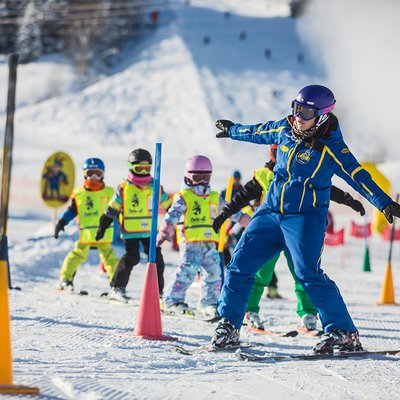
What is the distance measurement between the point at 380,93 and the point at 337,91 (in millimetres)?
4024

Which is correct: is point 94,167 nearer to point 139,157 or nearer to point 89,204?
point 89,204

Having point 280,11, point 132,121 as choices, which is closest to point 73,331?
point 132,121

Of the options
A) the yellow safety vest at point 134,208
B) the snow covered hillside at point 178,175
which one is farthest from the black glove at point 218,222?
the yellow safety vest at point 134,208

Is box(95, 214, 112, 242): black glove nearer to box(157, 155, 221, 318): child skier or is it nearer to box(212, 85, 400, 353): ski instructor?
box(157, 155, 221, 318): child skier

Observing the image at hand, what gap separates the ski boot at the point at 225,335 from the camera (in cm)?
596

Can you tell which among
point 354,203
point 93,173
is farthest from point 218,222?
point 93,173

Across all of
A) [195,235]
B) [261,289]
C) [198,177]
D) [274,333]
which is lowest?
[274,333]

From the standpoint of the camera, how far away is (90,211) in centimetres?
1056

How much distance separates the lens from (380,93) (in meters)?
61.7

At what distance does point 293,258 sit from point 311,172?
1.96ft

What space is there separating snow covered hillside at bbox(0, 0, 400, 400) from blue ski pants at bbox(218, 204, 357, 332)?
0.40m

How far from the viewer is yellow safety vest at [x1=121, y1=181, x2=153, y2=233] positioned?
9672 mm

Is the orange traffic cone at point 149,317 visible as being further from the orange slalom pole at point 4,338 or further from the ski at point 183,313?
the orange slalom pole at point 4,338

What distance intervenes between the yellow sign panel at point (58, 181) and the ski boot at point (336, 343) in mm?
Answer: 13671
